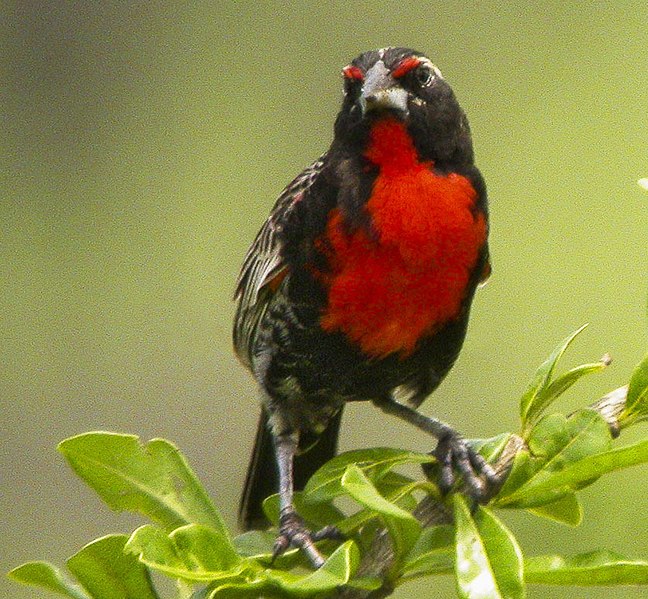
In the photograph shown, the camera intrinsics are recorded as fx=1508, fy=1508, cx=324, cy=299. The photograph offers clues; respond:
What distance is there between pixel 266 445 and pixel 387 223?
969mm

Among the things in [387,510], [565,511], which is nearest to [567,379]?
[565,511]

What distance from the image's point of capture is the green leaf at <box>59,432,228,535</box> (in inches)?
84.3

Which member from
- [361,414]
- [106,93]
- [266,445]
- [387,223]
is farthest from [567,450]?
[106,93]

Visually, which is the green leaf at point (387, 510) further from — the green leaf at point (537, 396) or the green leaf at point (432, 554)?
the green leaf at point (537, 396)

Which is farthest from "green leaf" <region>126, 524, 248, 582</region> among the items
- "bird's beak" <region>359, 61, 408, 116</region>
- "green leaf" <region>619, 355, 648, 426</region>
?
"bird's beak" <region>359, 61, 408, 116</region>

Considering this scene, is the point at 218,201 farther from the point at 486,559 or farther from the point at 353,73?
the point at 486,559

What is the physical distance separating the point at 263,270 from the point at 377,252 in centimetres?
41

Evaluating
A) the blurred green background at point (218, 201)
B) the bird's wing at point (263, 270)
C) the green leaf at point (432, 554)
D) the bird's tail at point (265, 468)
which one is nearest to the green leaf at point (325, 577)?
the green leaf at point (432, 554)

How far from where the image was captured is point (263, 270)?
313 centimetres

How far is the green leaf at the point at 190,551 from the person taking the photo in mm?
1928

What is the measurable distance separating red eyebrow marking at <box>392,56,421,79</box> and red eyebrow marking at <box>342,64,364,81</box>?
0.06 m

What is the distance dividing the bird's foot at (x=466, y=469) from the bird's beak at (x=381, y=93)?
2.03ft

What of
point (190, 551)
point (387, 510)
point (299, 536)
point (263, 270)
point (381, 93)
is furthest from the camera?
point (263, 270)

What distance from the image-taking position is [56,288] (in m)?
5.42
